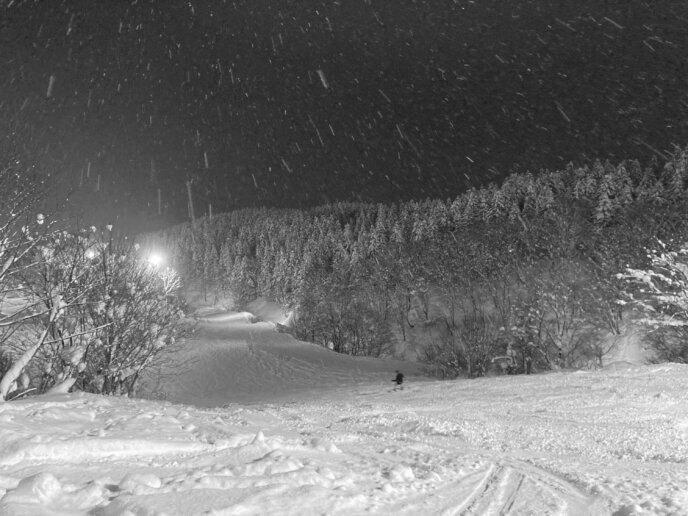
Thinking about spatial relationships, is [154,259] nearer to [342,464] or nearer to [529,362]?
[342,464]

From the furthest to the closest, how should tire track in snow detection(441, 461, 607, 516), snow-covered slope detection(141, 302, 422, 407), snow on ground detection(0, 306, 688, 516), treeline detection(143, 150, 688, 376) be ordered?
treeline detection(143, 150, 688, 376), snow-covered slope detection(141, 302, 422, 407), tire track in snow detection(441, 461, 607, 516), snow on ground detection(0, 306, 688, 516)

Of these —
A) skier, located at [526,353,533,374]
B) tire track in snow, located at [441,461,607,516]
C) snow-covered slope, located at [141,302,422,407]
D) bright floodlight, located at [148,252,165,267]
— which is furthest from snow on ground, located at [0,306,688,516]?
skier, located at [526,353,533,374]

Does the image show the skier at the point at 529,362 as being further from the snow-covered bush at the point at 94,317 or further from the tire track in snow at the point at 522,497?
the tire track in snow at the point at 522,497

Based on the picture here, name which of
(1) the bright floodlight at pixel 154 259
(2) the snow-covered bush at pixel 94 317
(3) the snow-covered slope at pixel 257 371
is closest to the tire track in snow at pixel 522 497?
(2) the snow-covered bush at pixel 94 317

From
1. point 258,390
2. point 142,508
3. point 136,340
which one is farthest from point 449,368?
point 142,508

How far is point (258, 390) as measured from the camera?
3175cm

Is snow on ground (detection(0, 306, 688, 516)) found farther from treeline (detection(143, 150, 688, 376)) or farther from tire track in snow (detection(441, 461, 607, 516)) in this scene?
treeline (detection(143, 150, 688, 376))

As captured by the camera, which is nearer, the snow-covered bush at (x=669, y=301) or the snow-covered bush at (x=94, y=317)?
the snow-covered bush at (x=94, y=317)

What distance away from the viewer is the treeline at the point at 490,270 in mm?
36781

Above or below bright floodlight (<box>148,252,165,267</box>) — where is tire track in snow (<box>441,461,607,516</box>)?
below

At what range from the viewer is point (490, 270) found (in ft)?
190

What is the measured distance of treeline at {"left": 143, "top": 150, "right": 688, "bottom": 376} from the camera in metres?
36.8

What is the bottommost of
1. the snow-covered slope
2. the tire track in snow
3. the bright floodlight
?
the snow-covered slope

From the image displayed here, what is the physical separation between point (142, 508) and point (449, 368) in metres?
34.2
